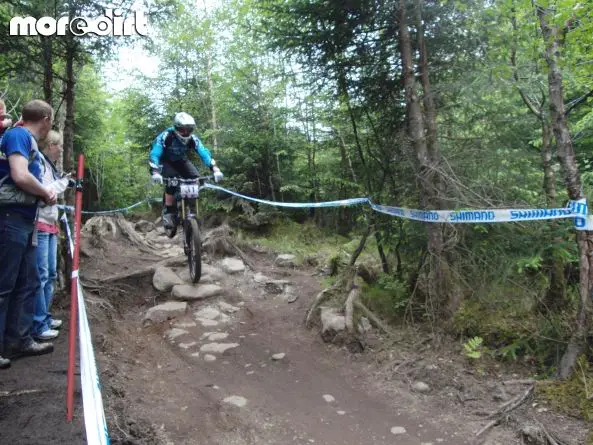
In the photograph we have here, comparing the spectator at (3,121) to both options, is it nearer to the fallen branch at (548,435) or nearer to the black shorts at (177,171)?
the black shorts at (177,171)

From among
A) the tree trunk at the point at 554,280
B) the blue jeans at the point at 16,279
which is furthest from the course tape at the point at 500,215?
the blue jeans at the point at 16,279

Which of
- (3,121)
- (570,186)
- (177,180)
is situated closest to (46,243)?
(3,121)

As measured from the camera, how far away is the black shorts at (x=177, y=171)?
638 centimetres

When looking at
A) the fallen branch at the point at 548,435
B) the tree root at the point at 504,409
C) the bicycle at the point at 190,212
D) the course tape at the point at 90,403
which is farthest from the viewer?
the bicycle at the point at 190,212

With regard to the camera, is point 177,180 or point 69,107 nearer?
point 69,107

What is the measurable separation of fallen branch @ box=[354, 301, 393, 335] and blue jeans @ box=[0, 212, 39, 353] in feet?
11.6

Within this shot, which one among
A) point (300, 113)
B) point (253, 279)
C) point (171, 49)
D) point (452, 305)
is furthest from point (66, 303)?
point (171, 49)

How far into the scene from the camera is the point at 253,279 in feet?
25.5

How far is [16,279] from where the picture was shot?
10.5 feet

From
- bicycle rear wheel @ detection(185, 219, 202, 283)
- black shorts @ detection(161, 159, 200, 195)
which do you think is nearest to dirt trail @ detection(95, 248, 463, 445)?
bicycle rear wheel @ detection(185, 219, 202, 283)

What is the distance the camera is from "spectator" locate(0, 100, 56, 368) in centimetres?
303

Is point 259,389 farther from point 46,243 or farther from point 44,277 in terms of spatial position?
point 46,243

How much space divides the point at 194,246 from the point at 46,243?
247cm

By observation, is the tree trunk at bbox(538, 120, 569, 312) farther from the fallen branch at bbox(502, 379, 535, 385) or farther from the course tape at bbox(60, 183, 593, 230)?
the fallen branch at bbox(502, 379, 535, 385)
